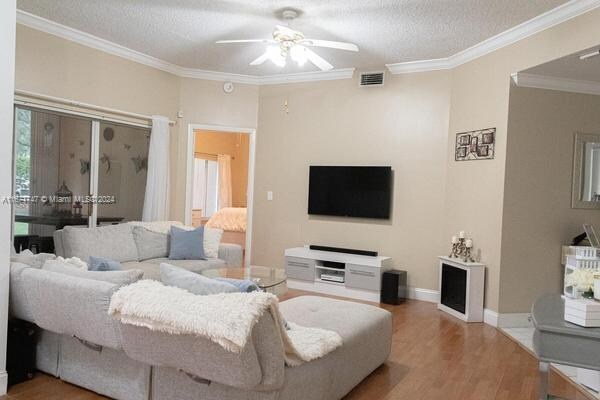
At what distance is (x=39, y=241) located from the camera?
474 cm

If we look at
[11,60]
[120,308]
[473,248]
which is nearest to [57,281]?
[120,308]

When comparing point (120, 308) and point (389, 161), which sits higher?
point (389, 161)

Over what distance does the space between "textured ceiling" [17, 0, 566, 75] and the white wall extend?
160 centimetres

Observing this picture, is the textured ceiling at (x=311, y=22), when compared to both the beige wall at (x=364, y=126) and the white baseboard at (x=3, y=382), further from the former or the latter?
the white baseboard at (x=3, y=382)

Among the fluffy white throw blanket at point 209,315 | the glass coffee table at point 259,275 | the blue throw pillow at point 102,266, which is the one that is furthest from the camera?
the glass coffee table at point 259,275

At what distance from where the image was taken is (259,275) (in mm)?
4402

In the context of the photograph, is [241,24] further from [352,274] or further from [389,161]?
[352,274]

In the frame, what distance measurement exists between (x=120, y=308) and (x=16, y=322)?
44.1 inches

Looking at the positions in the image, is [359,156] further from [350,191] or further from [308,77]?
[308,77]

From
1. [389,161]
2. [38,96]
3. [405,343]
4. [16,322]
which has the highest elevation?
[38,96]

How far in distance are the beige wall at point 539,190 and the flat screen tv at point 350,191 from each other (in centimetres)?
156

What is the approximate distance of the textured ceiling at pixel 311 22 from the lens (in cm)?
391

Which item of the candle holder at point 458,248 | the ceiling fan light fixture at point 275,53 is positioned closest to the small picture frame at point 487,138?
the candle holder at point 458,248

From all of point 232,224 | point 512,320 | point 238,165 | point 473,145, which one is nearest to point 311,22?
point 473,145
